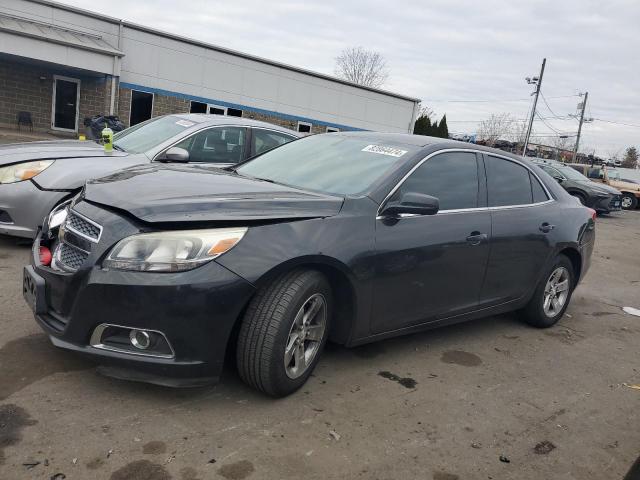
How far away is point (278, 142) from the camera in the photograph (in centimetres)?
671

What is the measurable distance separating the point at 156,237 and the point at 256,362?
83 cm

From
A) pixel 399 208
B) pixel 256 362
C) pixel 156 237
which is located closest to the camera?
pixel 156 237

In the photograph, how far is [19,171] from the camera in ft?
17.0

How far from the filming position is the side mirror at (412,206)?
3.39m

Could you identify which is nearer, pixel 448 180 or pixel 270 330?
pixel 270 330

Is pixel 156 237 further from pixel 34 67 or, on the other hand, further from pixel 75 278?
pixel 34 67

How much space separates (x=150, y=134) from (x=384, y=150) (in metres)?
3.51

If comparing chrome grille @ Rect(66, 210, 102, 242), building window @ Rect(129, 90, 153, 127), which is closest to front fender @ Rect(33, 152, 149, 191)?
chrome grille @ Rect(66, 210, 102, 242)

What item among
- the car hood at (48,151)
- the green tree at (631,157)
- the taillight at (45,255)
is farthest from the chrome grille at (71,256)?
the green tree at (631,157)

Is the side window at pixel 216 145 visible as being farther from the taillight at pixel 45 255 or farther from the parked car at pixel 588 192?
the parked car at pixel 588 192

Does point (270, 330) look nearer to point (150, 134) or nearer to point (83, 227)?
point (83, 227)

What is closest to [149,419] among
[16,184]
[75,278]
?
[75,278]

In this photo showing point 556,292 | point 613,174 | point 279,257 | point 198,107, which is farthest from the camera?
point 613,174

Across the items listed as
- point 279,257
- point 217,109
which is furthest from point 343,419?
point 217,109
